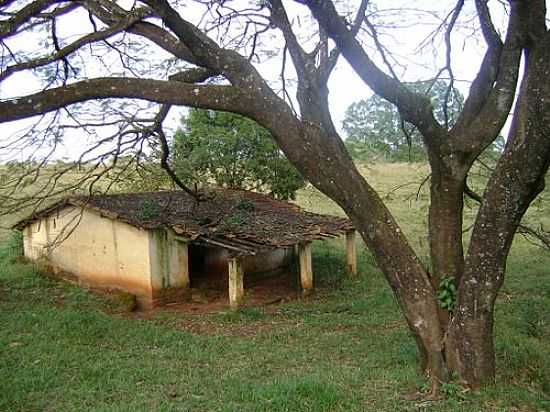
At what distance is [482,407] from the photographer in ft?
18.3

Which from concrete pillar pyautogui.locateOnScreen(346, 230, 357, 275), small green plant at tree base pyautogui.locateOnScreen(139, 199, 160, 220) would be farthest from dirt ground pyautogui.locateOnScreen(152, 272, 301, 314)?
small green plant at tree base pyautogui.locateOnScreen(139, 199, 160, 220)

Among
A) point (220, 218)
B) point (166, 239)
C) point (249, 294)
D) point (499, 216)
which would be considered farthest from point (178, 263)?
point (499, 216)

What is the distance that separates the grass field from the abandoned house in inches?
39.7

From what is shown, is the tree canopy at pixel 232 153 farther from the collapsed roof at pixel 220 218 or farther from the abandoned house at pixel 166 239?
the abandoned house at pixel 166 239

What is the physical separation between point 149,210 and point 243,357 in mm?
6958

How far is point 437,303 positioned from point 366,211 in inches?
53.2

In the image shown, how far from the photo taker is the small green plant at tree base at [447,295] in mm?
6234

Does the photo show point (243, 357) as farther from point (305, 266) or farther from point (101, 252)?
point (101, 252)

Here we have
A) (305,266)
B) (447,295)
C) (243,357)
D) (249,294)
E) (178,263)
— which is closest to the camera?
(447,295)

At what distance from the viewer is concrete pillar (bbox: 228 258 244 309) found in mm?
12977

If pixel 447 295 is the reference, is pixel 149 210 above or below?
above

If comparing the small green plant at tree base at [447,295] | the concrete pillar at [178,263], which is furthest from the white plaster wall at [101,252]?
the small green plant at tree base at [447,295]

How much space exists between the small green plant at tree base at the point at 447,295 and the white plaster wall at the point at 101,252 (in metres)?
8.78

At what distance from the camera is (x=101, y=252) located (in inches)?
582
